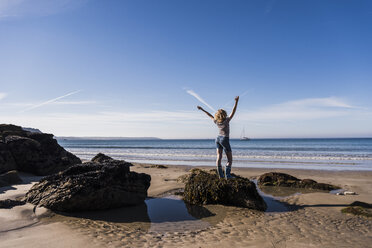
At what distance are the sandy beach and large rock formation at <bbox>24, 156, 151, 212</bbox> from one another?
Result: 25 cm

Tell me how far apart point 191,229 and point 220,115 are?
317cm

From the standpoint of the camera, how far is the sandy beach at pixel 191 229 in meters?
3.76

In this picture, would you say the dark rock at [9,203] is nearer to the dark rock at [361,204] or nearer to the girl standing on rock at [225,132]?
the girl standing on rock at [225,132]

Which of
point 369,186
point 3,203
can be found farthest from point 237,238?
point 369,186

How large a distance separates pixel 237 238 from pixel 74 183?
3759 mm

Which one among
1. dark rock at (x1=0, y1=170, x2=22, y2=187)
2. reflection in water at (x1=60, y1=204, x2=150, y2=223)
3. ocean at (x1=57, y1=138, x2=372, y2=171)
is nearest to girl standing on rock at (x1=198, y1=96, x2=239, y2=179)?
reflection in water at (x1=60, y1=204, x2=150, y2=223)

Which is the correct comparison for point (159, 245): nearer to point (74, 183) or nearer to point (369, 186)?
point (74, 183)

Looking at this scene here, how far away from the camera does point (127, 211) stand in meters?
5.55

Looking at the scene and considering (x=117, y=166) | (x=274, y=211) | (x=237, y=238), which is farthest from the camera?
(x=117, y=166)

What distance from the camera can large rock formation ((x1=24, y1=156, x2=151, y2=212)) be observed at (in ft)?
17.4

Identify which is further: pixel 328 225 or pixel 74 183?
pixel 74 183

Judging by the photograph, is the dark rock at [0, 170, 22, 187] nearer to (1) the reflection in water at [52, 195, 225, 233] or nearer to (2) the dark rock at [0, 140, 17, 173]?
(2) the dark rock at [0, 140, 17, 173]

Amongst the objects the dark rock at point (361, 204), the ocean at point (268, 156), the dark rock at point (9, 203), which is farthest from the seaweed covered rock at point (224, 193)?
the ocean at point (268, 156)

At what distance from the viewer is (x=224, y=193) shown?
6066 millimetres
